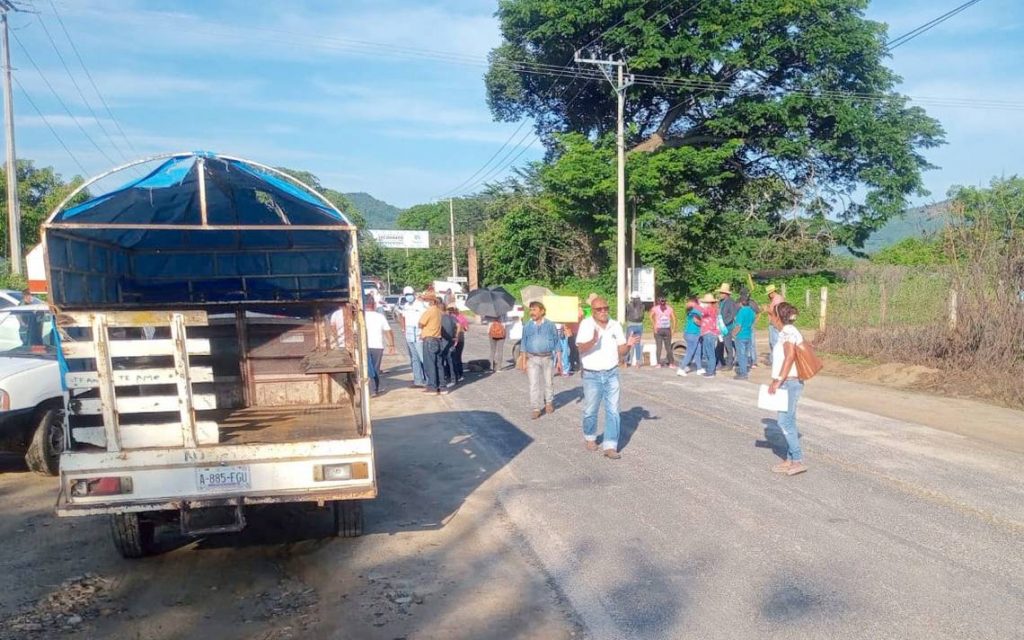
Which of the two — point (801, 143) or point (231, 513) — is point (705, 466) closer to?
point (231, 513)

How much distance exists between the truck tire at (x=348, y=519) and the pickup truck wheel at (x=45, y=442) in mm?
3880

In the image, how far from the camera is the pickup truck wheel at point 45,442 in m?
8.58

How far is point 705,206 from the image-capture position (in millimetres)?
34406

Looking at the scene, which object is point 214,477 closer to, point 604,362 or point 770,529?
point 770,529

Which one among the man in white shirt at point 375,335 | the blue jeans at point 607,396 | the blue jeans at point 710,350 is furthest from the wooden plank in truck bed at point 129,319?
the blue jeans at point 710,350

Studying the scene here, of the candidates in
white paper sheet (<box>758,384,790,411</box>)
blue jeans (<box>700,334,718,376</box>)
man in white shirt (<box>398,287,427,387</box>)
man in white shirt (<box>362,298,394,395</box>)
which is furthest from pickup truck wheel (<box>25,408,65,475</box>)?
blue jeans (<box>700,334,718,376</box>)

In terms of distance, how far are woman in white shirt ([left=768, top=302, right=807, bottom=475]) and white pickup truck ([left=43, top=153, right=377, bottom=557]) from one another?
13.5 feet

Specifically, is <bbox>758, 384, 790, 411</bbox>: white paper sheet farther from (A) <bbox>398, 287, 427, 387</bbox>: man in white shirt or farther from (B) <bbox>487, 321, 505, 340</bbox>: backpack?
(B) <bbox>487, 321, 505, 340</bbox>: backpack

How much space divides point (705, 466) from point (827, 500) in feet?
5.11

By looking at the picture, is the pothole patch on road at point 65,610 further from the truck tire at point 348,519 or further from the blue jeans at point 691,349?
the blue jeans at point 691,349

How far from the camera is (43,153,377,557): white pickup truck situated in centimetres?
554

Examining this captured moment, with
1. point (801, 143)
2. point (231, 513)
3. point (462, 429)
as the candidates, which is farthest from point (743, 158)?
point (231, 513)

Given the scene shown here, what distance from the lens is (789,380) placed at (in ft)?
26.3

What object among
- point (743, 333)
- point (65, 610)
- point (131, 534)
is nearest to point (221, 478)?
point (131, 534)
